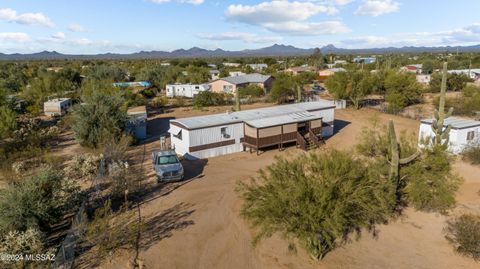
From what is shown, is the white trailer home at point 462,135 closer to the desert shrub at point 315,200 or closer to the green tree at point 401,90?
the desert shrub at point 315,200

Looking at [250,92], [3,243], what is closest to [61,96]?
[250,92]

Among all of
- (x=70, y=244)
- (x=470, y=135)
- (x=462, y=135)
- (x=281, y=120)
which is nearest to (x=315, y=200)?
(x=70, y=244)

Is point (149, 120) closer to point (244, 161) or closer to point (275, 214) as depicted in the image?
point (244, 161)

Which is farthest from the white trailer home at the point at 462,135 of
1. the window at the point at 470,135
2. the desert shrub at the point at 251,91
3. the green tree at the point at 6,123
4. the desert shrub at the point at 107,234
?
the green tree at the point at 6,123

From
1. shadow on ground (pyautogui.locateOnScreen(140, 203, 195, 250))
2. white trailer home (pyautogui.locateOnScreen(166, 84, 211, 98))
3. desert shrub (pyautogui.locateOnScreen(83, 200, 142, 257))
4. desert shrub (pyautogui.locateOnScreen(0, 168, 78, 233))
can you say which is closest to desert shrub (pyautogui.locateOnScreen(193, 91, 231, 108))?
white trailer home (pyautogui.locateOnScreen(166, 84, 211, 98))

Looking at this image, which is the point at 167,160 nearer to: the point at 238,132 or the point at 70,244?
the point at 238,132
